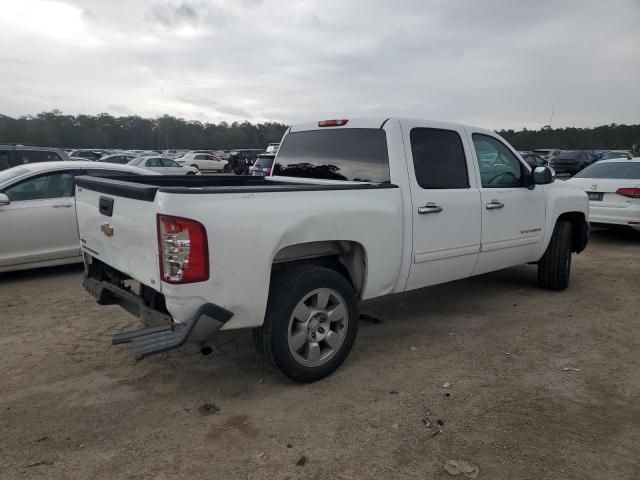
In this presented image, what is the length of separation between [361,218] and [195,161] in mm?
34268

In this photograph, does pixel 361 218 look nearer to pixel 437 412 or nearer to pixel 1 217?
pixel 437 412

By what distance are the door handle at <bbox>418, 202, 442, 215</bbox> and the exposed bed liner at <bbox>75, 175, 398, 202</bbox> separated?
318 millimetres

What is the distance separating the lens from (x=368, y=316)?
498 cm

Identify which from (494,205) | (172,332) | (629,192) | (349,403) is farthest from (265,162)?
(172,332)

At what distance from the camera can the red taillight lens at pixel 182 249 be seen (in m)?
2.81

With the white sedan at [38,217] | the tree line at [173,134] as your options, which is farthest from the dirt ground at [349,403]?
the tree line at [173,134]

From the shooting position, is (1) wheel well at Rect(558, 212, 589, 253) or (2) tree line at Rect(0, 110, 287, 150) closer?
(1) wheel well at Rect(558, 212, 589, 253)

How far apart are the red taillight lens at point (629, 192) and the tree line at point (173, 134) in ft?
153

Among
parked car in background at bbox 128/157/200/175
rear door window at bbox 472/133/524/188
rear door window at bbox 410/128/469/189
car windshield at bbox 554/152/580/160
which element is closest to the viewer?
rear door window at bbox 410/128/469/189

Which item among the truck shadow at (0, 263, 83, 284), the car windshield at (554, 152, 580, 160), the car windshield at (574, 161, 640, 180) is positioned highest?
the car windshield at (554, 152, 580, 160)

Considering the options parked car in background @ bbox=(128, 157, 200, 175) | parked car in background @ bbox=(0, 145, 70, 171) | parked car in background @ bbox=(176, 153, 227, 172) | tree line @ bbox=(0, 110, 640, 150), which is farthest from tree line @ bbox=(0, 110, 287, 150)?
parked car in background @ bbox=(0, 145, 70, 171)

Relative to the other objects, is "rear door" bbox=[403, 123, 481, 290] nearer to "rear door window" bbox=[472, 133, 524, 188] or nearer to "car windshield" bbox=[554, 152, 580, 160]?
"rear door window" bbox=[472, 133, 524, 188]

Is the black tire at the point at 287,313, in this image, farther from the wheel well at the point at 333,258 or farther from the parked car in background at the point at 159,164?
the parked car in background at the point at 159,164

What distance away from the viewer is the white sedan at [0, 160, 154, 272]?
616cm
